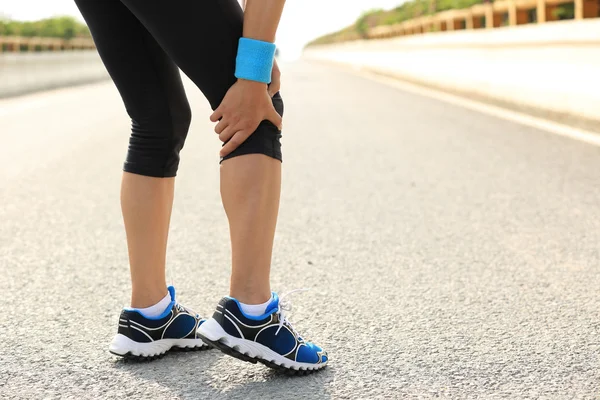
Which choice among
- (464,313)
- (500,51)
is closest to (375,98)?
(500,51)

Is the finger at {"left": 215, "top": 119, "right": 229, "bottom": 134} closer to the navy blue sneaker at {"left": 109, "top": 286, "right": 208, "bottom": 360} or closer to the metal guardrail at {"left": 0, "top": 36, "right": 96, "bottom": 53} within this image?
the navy blue sneaker at {"left": 109, "top": 286, "right": 208, "bottom": 360}

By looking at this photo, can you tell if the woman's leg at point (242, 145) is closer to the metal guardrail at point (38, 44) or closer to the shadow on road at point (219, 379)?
the shadow on road at point (219, 379)

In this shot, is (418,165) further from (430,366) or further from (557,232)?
(430,366)

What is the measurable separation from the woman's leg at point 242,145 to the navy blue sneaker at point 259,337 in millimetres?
47

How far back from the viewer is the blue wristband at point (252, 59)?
207cm

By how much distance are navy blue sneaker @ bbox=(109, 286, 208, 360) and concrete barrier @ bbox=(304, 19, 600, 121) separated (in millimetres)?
6557

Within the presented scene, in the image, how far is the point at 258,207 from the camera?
7.14ft

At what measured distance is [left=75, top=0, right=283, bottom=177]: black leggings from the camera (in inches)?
82.2

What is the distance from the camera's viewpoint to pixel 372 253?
151 inches

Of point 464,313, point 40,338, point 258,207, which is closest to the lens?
point 258,207

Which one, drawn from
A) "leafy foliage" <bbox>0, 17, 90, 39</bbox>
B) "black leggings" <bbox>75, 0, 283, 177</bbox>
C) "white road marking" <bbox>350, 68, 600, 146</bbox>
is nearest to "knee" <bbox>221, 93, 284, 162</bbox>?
"black leggings" <bbox>75, 0, 283, 177</bbox>

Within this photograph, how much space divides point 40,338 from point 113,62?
88cm

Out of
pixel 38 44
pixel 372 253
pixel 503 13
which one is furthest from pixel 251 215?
pixel 38 44

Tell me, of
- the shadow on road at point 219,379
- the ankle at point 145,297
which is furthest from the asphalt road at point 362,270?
the ankle at point 145,297
